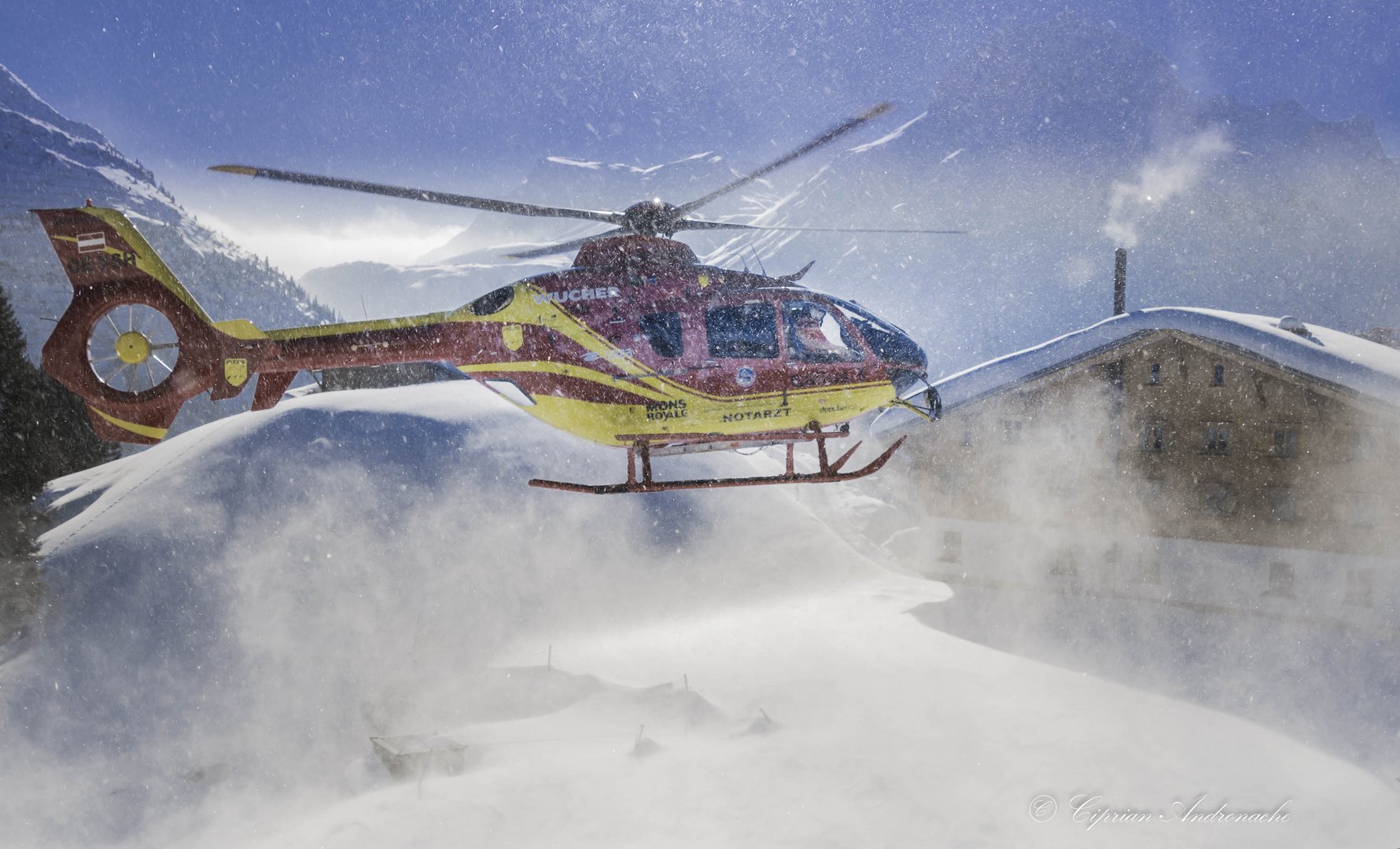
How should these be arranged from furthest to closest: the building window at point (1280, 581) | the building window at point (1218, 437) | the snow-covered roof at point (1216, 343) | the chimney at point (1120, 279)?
the chimney at point (1120, 279) < the building window at point (1218, 437) < the building window at point (1280, 581) < the snow-covered roof at point (1216, 343)

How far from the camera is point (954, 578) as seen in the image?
29359mm

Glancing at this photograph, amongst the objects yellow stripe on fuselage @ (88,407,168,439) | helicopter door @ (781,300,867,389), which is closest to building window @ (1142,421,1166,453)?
helicopter door @ (781,300,867,389)

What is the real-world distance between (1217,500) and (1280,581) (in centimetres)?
324

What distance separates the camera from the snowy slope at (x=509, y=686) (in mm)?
18719

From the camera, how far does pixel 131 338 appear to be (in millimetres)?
6062

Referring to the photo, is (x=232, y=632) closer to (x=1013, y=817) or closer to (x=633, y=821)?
(x=633, y=821)

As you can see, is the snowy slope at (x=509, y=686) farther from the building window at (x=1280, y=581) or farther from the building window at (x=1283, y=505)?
the building window at (x=1283, y=505)

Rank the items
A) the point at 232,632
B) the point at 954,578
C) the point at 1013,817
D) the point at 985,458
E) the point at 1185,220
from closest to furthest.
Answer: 1. the point at 1013,817
2. the point at 232,632
3. the point at 985,458
4. the point at 954,578
5. the point at 1185,220

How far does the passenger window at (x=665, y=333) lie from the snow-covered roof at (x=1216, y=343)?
1657 cm

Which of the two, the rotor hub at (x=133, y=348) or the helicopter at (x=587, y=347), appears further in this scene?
the helicopter at (x=587, y=347)

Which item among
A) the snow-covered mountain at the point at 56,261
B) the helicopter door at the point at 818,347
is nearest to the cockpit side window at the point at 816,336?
the helicopter door at the point at 818,347

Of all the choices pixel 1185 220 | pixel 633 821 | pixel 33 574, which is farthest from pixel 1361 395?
pixel 1185 220

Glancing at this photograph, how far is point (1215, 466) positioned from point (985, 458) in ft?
23.9

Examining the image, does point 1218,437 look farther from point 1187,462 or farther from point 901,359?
point 901,359
